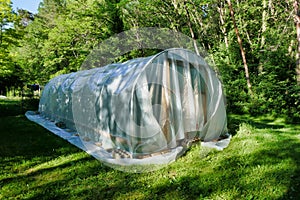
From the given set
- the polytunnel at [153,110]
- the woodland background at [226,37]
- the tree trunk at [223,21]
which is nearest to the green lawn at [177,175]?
the polytunnel at [153,110]

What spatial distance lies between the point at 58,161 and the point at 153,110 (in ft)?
6.82

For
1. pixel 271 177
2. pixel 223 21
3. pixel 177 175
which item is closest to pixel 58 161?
pixel 177 175

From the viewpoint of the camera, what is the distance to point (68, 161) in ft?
14.1

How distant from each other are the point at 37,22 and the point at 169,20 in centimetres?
1444

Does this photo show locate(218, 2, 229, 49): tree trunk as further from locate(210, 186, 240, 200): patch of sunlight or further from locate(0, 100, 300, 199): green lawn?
locate(210, 186, 240, 200): patch of sunlight

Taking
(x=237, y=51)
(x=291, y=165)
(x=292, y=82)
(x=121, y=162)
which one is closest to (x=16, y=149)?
(x=121, y=162)

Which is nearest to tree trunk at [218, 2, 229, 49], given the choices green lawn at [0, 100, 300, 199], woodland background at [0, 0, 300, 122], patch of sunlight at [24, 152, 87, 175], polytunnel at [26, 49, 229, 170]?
woodland background at [0, 0, 300, 122]

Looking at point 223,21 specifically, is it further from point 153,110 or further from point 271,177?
point 271,177

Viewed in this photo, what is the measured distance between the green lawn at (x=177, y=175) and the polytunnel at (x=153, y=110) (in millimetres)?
394

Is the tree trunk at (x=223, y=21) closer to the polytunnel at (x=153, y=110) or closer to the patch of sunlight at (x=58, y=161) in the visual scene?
the polytunnel at (x=153, y=110)

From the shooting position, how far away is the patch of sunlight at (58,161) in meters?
4.04

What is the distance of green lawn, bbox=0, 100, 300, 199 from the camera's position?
2957mm

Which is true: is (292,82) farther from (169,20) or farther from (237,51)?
(169,20)

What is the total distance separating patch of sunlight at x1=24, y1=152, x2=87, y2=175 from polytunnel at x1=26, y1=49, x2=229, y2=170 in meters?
0.29
